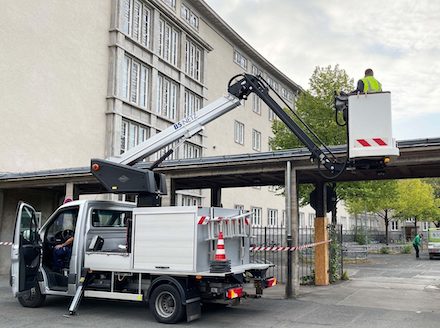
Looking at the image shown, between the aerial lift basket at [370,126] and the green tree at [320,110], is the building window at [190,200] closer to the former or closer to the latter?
the green tree at [320,110]

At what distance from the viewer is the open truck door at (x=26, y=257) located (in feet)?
34.8

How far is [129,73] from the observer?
2805 centimetres

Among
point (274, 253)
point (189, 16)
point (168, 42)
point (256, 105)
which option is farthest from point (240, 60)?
point (274, 253)

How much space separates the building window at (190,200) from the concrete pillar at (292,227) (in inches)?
766

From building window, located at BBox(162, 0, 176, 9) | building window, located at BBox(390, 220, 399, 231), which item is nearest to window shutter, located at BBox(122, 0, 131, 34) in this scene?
building window, located at BBox(162, 0, 176, 9)

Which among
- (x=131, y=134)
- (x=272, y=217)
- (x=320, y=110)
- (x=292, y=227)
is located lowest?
(x=292, y=227)

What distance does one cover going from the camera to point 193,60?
3525 centimetres

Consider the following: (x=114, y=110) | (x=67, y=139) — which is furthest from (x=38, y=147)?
(x=114, y=110)

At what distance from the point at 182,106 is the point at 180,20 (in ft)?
18.5

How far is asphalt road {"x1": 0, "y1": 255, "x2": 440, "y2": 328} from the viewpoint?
Answer: 9602 mm

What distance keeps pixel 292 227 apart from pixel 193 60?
2374 cm

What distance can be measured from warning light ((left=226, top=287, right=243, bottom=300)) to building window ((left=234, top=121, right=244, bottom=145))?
3188 centimetres

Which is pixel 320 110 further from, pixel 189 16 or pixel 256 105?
pixel 256 105

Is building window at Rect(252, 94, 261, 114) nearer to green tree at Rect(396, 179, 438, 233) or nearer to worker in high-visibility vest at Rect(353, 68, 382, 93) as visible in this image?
green tree at Rect(396, 179, 438, 233)
